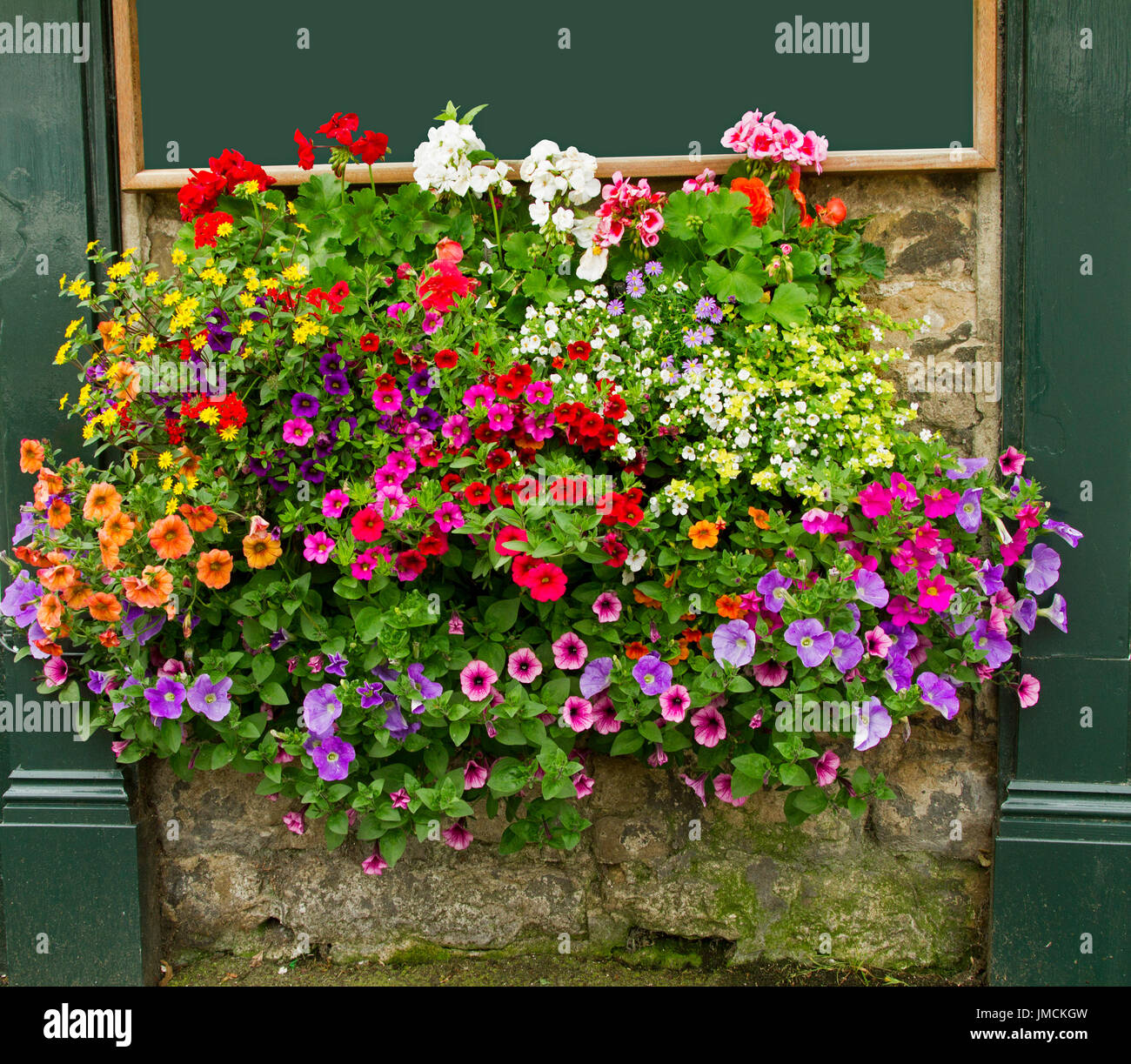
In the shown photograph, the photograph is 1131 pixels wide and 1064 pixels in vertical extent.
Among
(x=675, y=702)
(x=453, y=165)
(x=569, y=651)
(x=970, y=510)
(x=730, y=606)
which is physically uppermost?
(x=453, y=165)

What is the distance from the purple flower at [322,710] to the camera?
215cm

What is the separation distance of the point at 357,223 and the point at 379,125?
0.36m

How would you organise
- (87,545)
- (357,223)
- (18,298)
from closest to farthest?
(87,545), (357,223), (18,298)

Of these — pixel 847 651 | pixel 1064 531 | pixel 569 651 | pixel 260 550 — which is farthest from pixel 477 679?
pixel 1064 531

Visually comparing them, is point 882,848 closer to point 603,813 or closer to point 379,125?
point 603,813

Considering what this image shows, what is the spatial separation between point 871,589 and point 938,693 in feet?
1.10

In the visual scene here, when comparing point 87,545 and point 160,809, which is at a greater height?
point 87,545

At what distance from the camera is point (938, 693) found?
2.21 meters

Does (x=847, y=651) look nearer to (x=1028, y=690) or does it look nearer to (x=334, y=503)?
(x=1028, y=690)

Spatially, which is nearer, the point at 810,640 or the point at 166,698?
the point at 810,640

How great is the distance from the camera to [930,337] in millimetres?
2447

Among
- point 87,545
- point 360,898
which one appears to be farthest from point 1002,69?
point 360,898

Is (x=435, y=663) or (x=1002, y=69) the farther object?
(x=1002, y=69)

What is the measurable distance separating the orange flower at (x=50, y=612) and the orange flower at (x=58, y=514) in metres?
0.17
